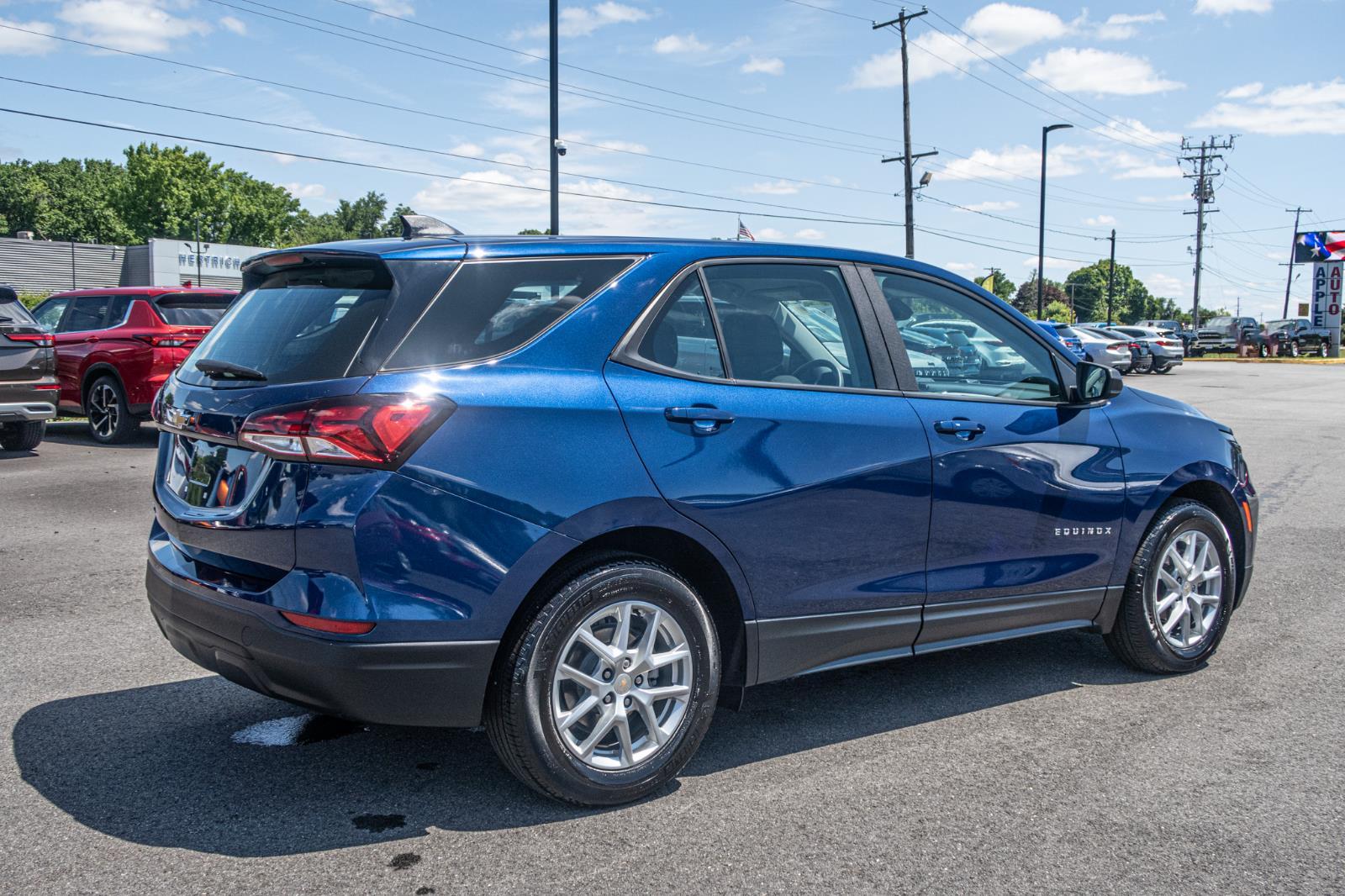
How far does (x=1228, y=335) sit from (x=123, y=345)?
53812 mm

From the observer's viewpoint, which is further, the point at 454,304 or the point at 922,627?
the point at 922,627

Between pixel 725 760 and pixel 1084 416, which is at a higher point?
pixel 1084 416

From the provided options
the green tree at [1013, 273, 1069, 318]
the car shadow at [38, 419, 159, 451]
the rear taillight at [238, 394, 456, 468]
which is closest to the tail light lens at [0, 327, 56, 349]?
the car shadow at [38, 419, 159, 451]

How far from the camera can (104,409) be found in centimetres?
1369

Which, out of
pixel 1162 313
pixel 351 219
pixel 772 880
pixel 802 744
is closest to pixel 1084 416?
pixel 802 744

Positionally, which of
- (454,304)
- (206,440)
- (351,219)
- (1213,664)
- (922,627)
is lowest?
(1213,664)

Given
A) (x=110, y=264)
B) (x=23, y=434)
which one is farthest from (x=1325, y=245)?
(x=110, y=264)

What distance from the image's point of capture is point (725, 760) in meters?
3.87

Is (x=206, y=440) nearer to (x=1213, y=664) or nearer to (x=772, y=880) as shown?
(x=772, y=880)

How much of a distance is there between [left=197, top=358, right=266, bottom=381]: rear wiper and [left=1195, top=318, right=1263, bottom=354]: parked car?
191ft

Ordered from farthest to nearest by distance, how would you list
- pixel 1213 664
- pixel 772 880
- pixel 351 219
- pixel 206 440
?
pixel 351 219 → pixel 1213 664 → pixel 206 440 → pixel 772 880

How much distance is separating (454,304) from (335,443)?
0.56m

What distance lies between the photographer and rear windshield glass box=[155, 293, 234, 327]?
44.5 feet

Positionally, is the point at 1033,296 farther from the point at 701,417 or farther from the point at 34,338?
the point at 701,417
